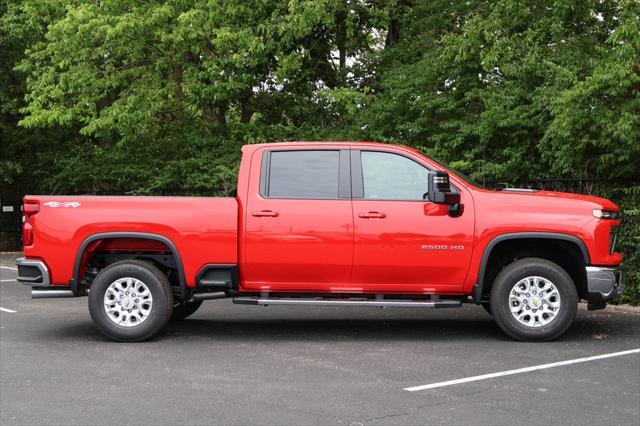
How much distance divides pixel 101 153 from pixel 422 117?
950 centimetres

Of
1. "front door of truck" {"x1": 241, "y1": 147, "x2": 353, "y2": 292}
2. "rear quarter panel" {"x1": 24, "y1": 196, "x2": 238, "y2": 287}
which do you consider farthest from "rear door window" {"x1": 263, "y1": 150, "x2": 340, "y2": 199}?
"rear quarter panel" {"x1": 24, "y1": 196, "x2": 238, "y2": 287}

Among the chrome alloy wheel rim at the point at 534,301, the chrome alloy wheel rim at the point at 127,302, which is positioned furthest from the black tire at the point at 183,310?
the chrome alloy wheel rim at the point at 534,301

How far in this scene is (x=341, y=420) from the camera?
18.9 feet

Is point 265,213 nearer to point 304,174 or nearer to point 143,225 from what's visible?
point 304,174

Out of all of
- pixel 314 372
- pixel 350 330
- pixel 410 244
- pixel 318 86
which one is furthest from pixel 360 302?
pixel 318 86

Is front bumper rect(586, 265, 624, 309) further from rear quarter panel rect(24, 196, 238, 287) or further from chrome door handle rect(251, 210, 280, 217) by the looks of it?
rear quarter panel rect(24, 196, 238, 287)

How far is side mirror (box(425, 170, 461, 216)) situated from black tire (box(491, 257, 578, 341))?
905mm

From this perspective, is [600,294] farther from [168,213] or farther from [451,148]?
[451,148]

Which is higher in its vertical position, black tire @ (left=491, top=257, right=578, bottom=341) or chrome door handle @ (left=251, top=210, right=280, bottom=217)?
chrome door handle @ (left=251, top=210, right=280, bottom=217)

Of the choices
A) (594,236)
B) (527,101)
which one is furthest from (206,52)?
(594,236)

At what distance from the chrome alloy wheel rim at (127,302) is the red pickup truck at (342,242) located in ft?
0.04

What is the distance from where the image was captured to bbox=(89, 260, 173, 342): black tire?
8820 millimetres

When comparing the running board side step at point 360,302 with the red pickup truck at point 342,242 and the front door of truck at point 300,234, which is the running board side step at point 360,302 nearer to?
the red pickup truck at point 342,242

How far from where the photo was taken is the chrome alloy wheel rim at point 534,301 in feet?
28.6
